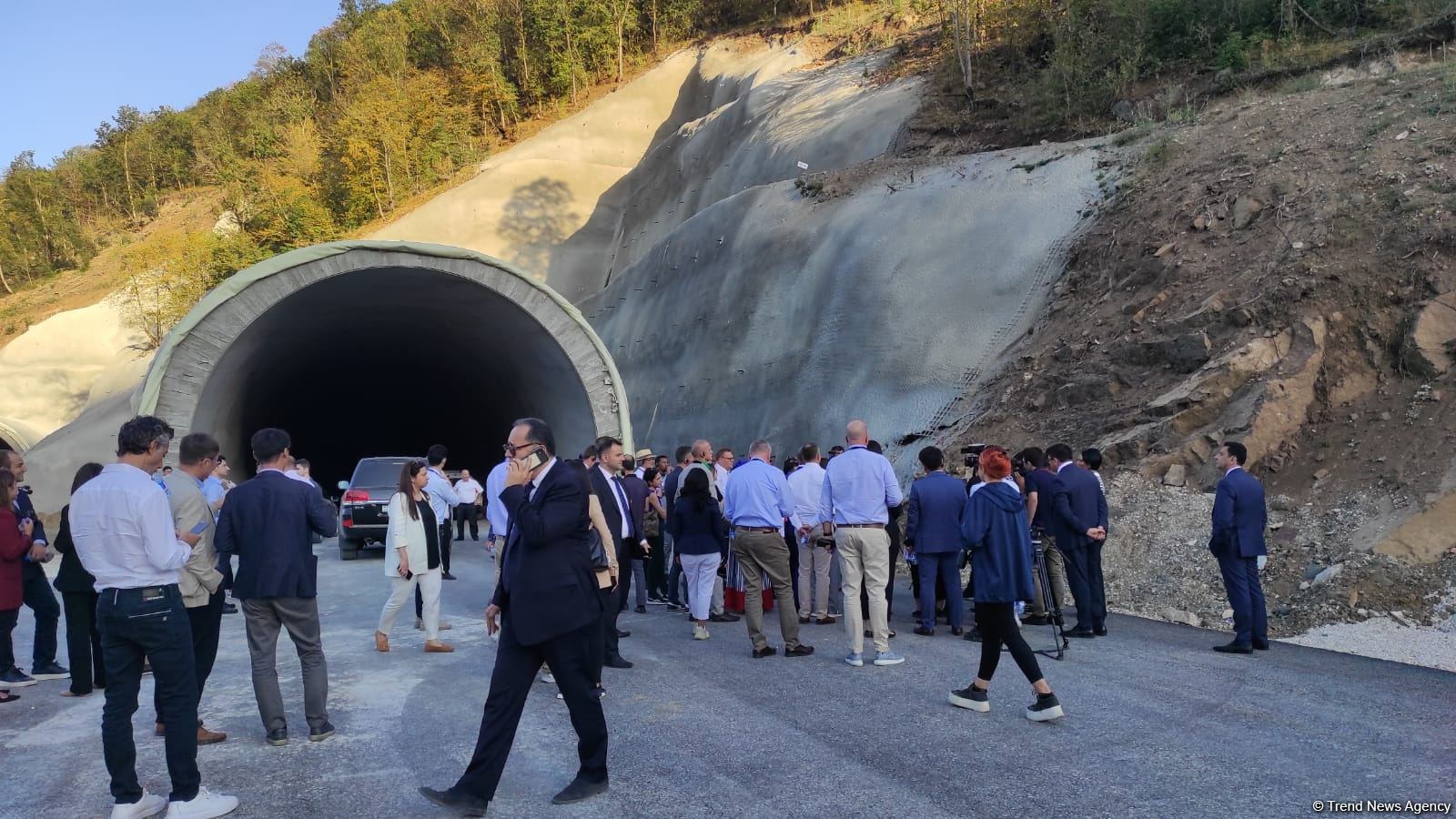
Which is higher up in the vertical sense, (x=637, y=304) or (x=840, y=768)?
(x=637, y=304)

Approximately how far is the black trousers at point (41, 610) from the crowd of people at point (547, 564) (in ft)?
0.08

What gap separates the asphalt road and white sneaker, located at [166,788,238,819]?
0.38ft

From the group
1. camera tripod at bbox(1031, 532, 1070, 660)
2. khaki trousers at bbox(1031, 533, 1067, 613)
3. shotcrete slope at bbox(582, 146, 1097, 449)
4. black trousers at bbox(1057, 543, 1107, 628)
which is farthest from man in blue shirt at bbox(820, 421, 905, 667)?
shotcrete slope at bbox(582, 146, 1097, 449)

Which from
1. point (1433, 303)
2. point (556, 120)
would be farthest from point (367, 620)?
point (556, 120)

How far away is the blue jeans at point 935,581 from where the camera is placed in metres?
9.52

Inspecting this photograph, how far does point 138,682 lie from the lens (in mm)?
4734

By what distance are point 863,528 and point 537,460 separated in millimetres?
3932

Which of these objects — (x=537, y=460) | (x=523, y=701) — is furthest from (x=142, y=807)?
(x=537, y=460)

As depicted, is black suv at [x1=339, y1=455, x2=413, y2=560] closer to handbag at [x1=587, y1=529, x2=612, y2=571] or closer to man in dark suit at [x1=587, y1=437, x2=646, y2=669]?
man in dark suit at [x1=587, y1=437, x2=646, y2=669]

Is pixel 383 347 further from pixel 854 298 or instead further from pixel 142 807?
pixel 142 807

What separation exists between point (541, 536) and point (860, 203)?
1905cm

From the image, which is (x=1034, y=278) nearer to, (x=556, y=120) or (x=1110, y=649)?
(x=1110, y=649)

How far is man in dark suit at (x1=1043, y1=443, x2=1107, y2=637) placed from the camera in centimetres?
912

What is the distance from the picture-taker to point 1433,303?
449 inches
